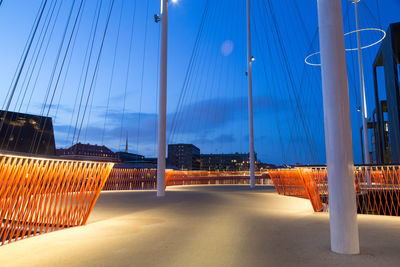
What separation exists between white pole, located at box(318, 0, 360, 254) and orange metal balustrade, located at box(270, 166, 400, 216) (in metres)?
3.70

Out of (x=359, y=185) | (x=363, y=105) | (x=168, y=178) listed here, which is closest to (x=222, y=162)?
(x=363, y=105)

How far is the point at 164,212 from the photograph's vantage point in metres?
6.74

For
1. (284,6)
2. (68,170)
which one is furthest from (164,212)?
(284,6)

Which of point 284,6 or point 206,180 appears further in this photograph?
point 206,180

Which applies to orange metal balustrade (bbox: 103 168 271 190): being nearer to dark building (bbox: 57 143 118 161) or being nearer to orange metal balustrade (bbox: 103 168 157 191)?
orange metal balustrade (bbox: 103 168 157 191)

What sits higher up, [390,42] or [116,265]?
[390,42]

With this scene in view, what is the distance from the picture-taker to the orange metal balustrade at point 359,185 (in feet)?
23.7

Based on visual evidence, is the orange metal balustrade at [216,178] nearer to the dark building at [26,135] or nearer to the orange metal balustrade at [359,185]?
the orange metal balustrade at [359,185]

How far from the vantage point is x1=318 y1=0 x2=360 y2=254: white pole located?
3297mm

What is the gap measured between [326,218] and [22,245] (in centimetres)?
552

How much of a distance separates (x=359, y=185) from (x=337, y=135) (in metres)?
9.05

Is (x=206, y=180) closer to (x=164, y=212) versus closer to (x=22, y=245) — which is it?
(x=164, y=212)

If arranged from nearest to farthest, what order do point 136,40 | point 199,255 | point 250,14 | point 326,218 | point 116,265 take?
point 116,265 → point 199,255 → point 326,218 → point 250,14 → point 136,40

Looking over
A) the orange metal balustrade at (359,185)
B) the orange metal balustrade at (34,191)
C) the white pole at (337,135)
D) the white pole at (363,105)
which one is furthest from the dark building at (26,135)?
the white pole at (337,135)
